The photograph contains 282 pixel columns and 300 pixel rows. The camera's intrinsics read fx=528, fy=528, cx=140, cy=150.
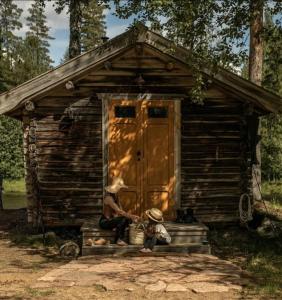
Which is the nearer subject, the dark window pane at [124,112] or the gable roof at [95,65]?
the gable roof at [95,65]

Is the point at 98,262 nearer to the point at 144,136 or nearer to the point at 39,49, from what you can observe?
the point at 144,136

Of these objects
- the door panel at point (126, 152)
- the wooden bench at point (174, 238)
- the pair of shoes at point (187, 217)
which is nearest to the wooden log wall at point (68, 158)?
the door panel at point (126, 152)

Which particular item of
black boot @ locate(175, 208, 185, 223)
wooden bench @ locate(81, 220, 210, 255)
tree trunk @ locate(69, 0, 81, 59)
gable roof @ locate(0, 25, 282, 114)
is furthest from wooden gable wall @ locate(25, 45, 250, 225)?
tree trunk @ locate(69, 0, 81, 59)

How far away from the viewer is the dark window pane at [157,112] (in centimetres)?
1277

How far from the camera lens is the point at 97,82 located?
12.6m

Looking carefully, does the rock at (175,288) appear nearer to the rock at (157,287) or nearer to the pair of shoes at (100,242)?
the rock at (157,287)

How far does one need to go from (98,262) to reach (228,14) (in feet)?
16.7

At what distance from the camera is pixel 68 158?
1265 cm

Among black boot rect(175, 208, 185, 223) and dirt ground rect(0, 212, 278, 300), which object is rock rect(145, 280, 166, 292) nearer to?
dirt ground rect(0, 212, 278, 300)

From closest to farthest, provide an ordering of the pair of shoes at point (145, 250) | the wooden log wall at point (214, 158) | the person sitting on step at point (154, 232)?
the pair of shoes at point (145, 250) < the person sitting on step at point (154, 232) < the wooden log wall at point (214, 158)

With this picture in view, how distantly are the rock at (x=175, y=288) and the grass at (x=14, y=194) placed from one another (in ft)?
55.5

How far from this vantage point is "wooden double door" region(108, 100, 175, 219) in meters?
12.6

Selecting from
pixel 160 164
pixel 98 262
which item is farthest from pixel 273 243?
pixel 98 262

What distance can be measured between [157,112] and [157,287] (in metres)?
5.72
